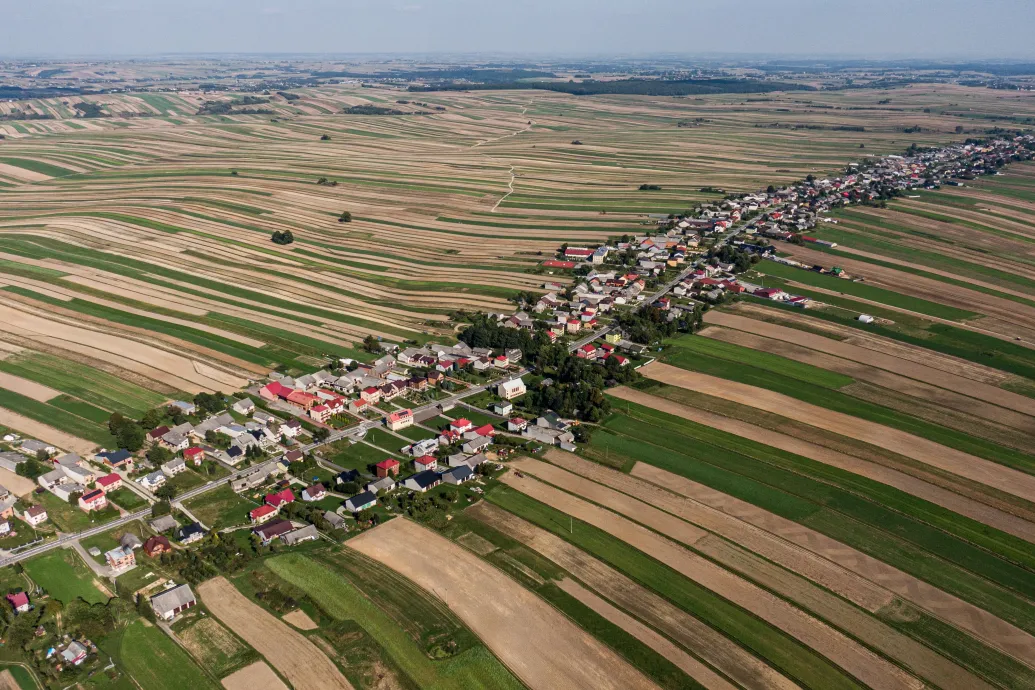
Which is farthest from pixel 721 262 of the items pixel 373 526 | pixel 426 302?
pixel 373 526

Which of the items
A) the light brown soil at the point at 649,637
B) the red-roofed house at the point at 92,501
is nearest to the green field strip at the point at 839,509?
the light brown soil at the point at 649,637

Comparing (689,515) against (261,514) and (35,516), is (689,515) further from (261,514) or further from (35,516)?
(35,516)

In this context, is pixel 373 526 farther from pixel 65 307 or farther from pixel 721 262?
pixel 721 262

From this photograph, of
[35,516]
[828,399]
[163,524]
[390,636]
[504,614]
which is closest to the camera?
[390,636]

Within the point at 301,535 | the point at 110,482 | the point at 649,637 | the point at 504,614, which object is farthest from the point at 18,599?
the point at 649,637

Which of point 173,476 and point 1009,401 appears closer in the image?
point 173,476

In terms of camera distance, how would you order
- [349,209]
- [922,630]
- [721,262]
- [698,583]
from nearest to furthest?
[922,630] → [698,583] → [721,262] → [349,209]

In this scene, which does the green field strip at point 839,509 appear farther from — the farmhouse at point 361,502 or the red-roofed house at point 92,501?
the red-roofed house at point 92,501
